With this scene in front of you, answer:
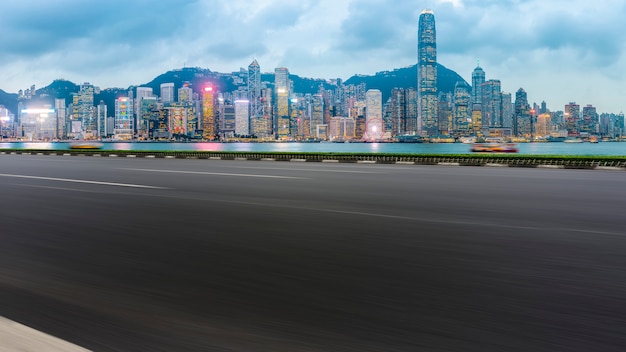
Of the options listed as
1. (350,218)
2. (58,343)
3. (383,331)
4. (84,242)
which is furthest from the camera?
(350,218)

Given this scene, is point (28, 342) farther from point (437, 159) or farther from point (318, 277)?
point (437, 159)

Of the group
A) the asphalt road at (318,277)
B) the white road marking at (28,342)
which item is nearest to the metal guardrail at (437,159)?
the asphalt road at (318,277)

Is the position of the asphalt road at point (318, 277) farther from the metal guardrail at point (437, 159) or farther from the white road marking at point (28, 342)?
the metal guardrail at point (437, 159)

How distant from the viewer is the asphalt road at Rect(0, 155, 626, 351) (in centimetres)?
388

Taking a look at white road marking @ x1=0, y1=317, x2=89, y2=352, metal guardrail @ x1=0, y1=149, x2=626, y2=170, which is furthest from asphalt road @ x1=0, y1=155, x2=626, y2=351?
metal guardrail @ x1=0, y1=149, x2=626, y2=170

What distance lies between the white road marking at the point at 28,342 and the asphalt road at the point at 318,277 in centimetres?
34

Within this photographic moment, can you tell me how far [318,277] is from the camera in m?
5.55

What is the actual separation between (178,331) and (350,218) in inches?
240

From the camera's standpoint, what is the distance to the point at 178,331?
157 inches

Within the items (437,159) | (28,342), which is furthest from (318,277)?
(437,159)

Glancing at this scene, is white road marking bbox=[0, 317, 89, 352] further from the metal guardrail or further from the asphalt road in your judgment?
the metal guardrail

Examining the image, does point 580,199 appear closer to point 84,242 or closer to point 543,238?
point 543,238

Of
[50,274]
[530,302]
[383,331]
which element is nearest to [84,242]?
[50,274]

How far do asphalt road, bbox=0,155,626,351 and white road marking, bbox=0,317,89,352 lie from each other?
1.11ft
